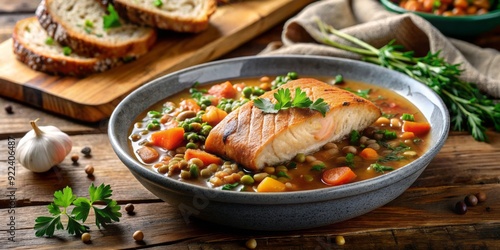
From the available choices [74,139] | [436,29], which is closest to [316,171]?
[74,139]

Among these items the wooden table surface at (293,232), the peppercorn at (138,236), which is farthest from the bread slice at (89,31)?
the peppercorn at (138,236)

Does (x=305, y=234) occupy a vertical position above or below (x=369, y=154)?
below

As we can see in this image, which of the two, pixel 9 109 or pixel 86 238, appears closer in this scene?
pixel 86 238

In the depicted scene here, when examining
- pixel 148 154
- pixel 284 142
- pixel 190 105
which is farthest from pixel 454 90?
pixel 148 154

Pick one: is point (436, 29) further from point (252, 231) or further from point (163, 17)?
point (252, 231)

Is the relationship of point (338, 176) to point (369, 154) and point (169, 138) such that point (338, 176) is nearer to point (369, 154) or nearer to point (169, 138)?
point (369, 154)

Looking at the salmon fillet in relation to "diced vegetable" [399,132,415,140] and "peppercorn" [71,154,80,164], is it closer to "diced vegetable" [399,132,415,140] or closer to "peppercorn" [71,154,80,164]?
"diced vegetable" [399,132,415,140]

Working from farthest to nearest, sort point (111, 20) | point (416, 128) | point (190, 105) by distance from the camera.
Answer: point (111, 20) → point (190, 105) → point (416, 128)
